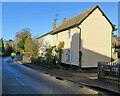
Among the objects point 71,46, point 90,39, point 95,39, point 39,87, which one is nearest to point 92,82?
point 39,87

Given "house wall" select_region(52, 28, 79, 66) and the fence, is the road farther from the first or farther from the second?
"house wall" select_region(52, 28, 79, 66)

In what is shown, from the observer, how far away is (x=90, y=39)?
18.4m

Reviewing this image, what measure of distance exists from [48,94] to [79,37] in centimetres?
1174

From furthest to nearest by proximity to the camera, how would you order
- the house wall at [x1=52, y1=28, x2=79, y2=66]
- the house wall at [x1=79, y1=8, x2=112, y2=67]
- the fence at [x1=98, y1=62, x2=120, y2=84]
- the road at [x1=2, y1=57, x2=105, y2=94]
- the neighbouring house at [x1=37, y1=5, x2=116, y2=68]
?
1. the house wall at [x1=52, y1=28, x2=79, y2=66]
2. the house wall at [x1=79, y1=8, x2=112, y2=67]
3. the neighbouring house at [x1=37, y1=5, x2=116, y2=68]
4. the fence at [x1=98, y1=62, x2=120, y2=84]
5. the road at [x1=2, y1=57, x2=105, y2=94]

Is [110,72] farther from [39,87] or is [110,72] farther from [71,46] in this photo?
[71,46]

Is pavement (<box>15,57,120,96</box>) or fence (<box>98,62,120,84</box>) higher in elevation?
fence (<box>98,62,120,84</box>)

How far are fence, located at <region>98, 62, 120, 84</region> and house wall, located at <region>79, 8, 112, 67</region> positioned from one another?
656 centimetres

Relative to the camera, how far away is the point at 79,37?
1773 centimetres

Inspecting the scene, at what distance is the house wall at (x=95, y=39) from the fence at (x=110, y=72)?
656cm

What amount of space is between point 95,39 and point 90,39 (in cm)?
85

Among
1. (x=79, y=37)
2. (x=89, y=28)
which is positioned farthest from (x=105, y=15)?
(x=79, y=37)

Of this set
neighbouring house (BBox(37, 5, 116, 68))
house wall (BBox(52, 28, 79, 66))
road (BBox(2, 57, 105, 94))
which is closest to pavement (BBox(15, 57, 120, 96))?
road (BBox(2, 57, 105, 94))

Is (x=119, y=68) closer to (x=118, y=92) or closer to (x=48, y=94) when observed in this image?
(x=118, y=92)

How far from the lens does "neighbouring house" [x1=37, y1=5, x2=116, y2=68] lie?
17.8m
